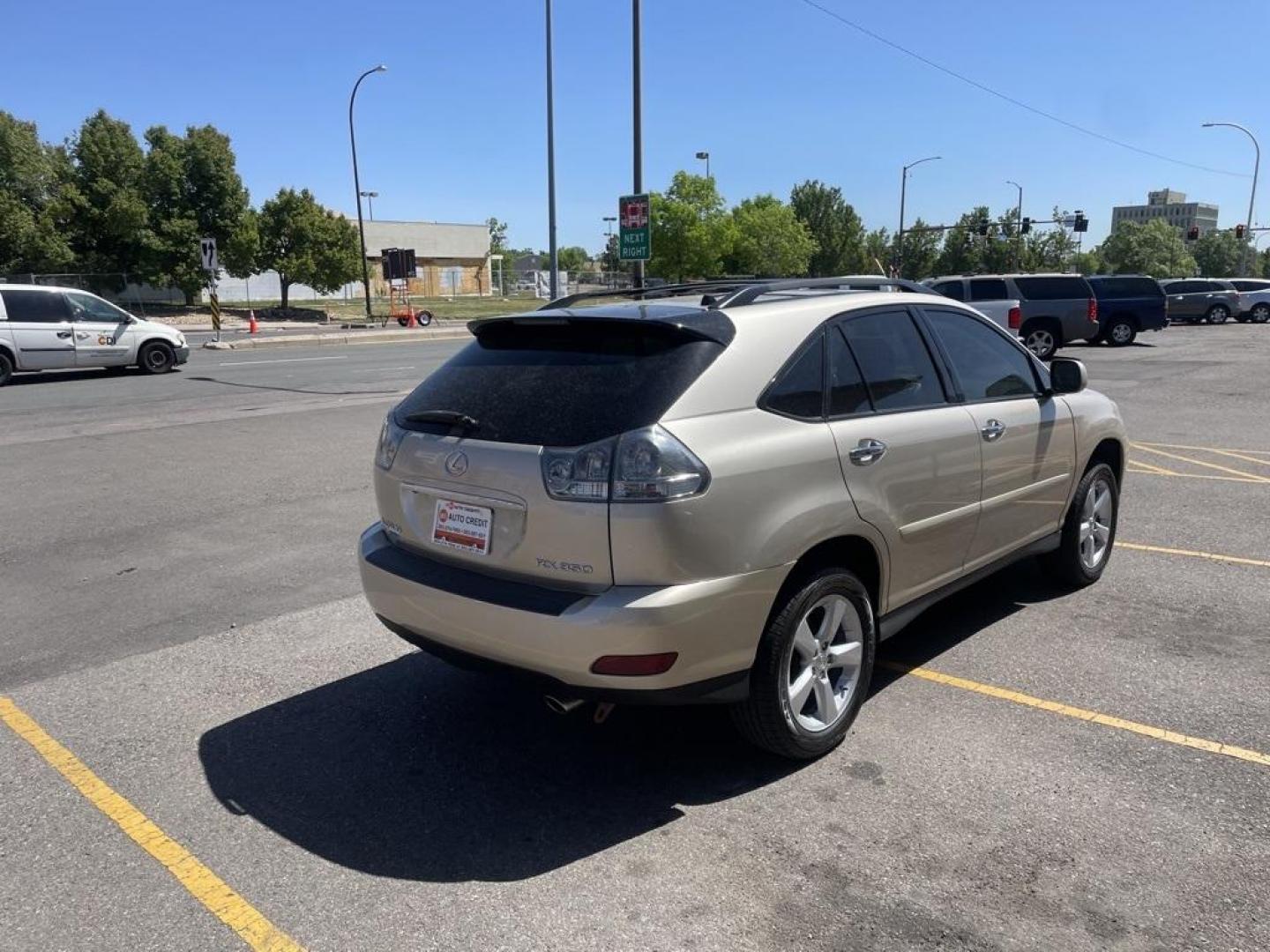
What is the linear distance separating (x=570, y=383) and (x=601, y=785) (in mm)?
1447

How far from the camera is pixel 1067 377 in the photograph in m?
4.97

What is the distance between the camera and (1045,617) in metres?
4.96

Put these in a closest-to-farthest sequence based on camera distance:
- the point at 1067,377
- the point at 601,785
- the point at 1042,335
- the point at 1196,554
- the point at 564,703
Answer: the point at 564,703 < the point at 601,785 < the point at 1067,377 < the point at 1196,554 < the point at 1042,335

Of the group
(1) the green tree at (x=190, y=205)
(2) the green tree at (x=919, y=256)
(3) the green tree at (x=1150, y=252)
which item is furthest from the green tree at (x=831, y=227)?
(1) the green tree at (x=190, y=205)

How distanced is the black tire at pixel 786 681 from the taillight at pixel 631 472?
617 mm

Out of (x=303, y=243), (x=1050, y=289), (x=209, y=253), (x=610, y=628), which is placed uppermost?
(x=303, y=243)

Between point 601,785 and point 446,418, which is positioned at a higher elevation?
point 446,418

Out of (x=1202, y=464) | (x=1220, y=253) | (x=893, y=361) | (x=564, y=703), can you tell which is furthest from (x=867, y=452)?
(x=1220, y=253)

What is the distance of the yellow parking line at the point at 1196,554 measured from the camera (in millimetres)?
5848

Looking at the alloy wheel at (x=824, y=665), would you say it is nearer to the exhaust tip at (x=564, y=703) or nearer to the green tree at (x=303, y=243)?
the exhaust tip at (x=564, y=703)

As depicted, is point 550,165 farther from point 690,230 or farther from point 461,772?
point 690,230

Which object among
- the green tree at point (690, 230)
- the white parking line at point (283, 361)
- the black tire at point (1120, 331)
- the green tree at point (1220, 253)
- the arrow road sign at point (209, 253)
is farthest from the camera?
the green tree at point (1220, 253)

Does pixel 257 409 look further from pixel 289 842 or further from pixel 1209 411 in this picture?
pixel 1209 411

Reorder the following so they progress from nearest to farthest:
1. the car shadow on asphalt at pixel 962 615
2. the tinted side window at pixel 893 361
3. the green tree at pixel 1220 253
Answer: the tinted side window at pixel 893 361 → the car shadow on asphalt at pixel 962 615 → the green tree at pixel 1220 253
